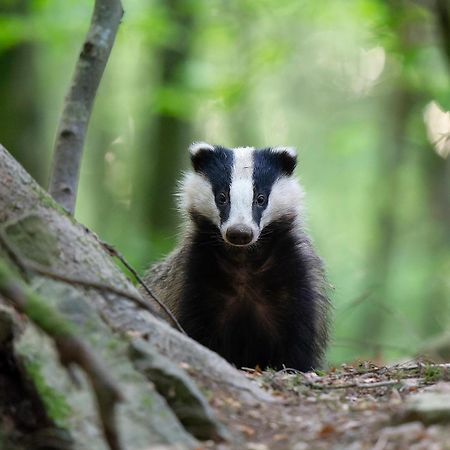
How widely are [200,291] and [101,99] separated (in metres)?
11.7

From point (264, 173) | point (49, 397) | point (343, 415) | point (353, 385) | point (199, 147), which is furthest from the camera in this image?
point (199, 147)

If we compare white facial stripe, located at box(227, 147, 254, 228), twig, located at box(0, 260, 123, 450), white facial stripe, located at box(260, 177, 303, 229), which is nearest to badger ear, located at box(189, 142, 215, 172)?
white facial stripe, located at box(227, 147, 254, 228)

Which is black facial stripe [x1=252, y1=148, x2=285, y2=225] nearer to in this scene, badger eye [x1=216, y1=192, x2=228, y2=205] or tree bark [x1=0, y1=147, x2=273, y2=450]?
badger eye [x1=216, y1=192, x2=228, y2=205]

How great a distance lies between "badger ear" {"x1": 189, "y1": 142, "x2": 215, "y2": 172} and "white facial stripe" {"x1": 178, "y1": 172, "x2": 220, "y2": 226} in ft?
0.25

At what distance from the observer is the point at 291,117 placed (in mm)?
22000

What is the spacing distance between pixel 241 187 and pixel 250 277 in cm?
65

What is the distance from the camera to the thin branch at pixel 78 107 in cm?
584

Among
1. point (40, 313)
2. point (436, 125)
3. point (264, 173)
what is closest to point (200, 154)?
point (264, 173)

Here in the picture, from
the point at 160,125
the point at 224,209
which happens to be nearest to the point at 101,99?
the point at 160,125

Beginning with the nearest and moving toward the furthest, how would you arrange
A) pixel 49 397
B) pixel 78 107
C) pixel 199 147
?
pixel 49 397, pixel 78 107, pixel 199 147

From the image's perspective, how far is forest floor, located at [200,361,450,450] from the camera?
10.8 ft

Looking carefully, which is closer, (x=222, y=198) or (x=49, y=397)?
(x=49, y=397)

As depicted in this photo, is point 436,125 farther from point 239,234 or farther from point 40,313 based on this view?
point 40,313

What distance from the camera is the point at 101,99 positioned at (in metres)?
17.6
